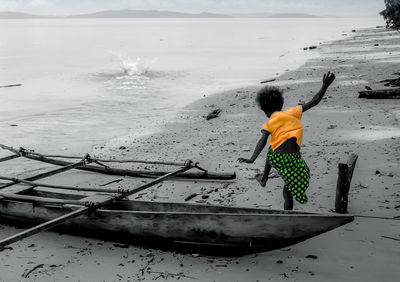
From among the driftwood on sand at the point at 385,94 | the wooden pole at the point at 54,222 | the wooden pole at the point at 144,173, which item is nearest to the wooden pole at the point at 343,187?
the wooden pole at the point at 144,173

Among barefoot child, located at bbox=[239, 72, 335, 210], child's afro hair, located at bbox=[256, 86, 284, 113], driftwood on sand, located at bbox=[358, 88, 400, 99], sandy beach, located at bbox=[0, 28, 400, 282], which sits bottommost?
sandy beach, located at bbox=[0, 28, 400, 282]

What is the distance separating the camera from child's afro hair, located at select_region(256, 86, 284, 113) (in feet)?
14.7

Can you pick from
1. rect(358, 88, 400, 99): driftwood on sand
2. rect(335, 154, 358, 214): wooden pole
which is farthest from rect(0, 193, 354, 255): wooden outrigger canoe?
rect(358, 88, 400, 99): driftwood on sand

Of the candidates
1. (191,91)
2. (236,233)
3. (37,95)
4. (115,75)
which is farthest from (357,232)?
(115,75)

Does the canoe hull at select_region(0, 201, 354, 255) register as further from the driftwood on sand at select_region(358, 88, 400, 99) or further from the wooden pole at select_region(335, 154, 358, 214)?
the driftwood on sand at select_region(358, 88, 400, 99)

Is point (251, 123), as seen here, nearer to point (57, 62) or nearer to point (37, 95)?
point (37, 95)

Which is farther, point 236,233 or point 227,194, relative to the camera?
point 227,194

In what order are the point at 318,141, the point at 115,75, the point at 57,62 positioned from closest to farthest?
the point at 318,141
the point at 115,75
the point at 57,62

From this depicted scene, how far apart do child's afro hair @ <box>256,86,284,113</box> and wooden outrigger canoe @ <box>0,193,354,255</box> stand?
1.13 meters

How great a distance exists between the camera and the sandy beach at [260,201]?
4.29 metres

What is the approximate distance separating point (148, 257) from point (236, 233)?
110 centimetres

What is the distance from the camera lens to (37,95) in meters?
20.8

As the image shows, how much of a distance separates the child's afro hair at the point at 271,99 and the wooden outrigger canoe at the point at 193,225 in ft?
3.71

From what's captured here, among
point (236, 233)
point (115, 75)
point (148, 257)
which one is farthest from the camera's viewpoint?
point (115, 75)
